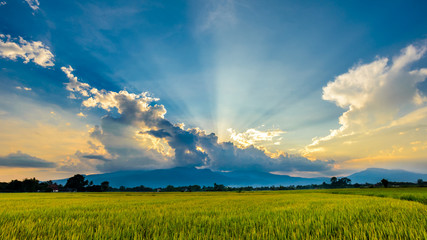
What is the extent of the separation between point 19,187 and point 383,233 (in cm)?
16176

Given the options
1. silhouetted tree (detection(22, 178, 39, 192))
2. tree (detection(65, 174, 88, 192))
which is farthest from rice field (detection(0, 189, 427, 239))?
tree (detection(65, 174, 88, 192))

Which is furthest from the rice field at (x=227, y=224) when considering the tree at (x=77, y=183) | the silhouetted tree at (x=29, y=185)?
the tree at (x=77, y=183)

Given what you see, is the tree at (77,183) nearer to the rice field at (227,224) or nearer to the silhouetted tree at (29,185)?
the silhouetted tree at (29,185)

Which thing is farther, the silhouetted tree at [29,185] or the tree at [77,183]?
the tree at [77,183]

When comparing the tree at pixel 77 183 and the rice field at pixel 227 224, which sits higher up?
the rice field at pixel 227 224

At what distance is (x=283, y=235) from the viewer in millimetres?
3637

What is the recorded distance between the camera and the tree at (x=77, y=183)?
133 m

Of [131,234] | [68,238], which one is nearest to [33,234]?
[68,238]

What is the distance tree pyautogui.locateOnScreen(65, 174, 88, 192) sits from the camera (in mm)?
132875

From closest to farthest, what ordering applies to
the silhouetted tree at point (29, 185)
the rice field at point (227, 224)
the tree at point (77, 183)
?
the rice field at point (227, 224), the silhouetted tree at point (29, 185), the tree at point (77, 183)

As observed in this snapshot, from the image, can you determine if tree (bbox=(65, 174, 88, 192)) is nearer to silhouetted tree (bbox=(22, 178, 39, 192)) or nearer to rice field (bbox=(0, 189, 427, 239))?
silhouetted tree (bbox=(22, 178, 39, 192))

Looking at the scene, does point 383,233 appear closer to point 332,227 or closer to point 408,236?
point 408,236

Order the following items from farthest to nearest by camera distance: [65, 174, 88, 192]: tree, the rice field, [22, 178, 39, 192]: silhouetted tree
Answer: [65, 174, 88, 192]: tree
[22, 178, 39, 192]: silhouetted tree
the rice field

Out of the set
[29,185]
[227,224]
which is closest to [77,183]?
[29,185]
